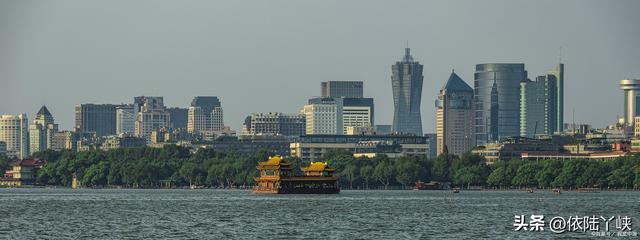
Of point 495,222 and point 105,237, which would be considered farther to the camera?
point 495,222

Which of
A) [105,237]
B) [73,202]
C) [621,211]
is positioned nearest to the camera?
[105,237]

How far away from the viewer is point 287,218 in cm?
14300

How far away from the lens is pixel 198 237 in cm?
11644

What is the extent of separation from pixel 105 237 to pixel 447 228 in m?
25.3

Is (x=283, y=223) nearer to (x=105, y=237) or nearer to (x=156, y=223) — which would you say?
(x=156, y=223)

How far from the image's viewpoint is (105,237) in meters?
116

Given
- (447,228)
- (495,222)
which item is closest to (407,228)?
(447,228)

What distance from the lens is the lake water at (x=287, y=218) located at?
11981cm

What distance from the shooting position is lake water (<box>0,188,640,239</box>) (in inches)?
4717

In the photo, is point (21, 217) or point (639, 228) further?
point (21, 217)

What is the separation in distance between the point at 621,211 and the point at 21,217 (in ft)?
170

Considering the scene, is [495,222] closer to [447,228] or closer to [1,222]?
[447,228]

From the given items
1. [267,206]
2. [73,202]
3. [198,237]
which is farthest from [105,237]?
[73,202]

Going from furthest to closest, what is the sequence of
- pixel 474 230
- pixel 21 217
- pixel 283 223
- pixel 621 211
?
pixel 621 211 → pixel 21 217 → pixel 283 223 → pixel 474 230
